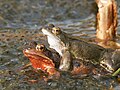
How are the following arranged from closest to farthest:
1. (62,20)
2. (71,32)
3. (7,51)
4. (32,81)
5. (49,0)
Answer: (32,81) < (7,51) < (71,32) < (62,20) < (49,0)

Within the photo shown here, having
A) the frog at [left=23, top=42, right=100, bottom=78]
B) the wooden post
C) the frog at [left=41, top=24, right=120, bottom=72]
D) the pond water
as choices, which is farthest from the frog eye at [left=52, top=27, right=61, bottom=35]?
the wooden post

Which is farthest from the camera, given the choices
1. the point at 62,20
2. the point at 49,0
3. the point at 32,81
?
the point at 49,0

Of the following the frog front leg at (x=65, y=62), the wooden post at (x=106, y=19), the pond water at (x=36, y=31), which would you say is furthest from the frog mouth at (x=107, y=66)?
the wooden post at (x=106, y=19)

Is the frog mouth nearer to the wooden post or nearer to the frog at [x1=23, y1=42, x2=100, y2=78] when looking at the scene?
the frog at [x1=23, y1=42, x2=100, y2=78]

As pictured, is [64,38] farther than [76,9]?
No

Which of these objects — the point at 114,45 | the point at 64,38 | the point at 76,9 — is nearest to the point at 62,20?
the point at 76,9

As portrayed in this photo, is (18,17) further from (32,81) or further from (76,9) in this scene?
(32,81)

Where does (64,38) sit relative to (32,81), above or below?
above

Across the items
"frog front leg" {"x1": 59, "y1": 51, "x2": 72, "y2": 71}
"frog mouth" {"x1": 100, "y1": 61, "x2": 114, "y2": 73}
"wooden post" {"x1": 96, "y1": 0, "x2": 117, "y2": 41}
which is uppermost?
"wooden post" {"x1": 96, "y1": 0, "x2": 117, "y2": 41}
